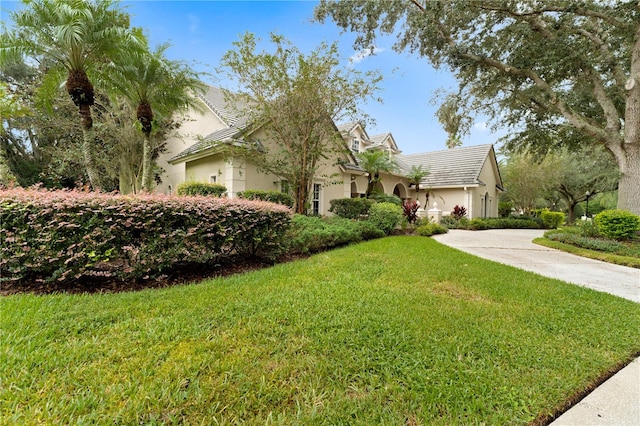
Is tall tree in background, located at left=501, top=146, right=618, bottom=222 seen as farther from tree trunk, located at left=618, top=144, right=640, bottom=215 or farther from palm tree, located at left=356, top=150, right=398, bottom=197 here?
palm tree, located at left=356, top=150, right=398, bottom=197

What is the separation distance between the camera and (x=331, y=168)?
14.3 metres

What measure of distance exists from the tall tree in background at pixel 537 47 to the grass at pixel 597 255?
126 inches

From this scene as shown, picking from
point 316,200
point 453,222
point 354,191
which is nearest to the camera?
point 316,200

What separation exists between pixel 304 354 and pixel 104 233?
3685 mm

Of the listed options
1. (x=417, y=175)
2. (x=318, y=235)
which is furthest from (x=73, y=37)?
(x=417, y=175)

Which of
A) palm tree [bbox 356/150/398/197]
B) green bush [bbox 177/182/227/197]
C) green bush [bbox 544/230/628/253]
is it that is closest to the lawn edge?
green bush [bbox 544/230/628/253]

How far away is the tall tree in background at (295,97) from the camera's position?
963 cm

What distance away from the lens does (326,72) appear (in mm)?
9828

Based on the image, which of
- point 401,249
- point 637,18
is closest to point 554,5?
point 637,18

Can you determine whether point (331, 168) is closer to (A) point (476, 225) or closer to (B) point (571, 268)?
(A) point (476, 225)

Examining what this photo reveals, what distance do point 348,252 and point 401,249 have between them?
1693mm

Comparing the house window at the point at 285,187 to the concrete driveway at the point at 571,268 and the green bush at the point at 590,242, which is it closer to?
the concrete driveway at the point at 571,268

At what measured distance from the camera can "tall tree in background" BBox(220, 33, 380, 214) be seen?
9633 millimetres

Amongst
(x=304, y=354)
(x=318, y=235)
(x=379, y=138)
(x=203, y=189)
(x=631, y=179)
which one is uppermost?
(x=379, y=138)
